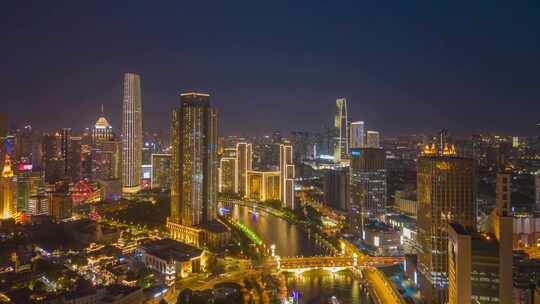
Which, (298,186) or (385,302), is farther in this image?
(298,186)

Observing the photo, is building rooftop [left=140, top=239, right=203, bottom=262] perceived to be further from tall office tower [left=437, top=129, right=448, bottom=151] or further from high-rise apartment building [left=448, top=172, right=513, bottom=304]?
tall office tower [left=437, top=129, right=448, bottom=151]

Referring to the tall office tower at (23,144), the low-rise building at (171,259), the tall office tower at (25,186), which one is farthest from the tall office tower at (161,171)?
the low-rise building at (171,259)

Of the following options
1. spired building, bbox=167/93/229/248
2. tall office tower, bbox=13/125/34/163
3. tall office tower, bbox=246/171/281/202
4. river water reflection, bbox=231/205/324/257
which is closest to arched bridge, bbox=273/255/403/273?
river water reflection, bbox=231/205/324/257

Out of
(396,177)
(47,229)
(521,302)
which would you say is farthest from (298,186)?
(521,302)

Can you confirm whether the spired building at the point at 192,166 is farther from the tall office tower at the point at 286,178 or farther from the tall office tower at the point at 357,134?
the tall office tower at the point at 357,134

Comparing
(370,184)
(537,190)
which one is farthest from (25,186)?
(537,190)

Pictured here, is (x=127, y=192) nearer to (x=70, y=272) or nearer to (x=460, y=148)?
(x=70, y=272)
